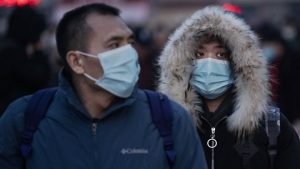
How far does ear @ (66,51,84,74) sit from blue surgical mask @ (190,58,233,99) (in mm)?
940

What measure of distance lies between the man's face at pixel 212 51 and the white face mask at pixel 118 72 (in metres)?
0.87

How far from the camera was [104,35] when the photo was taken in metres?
4.40

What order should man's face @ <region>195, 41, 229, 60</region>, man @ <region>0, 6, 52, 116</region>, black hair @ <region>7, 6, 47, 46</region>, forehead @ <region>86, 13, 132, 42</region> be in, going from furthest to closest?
black hair @ <region>7, 6, 47, 46</region>, man @ <region>0, 6, 52, 116</region>, man's face @ <region>195, 41, 229, 60</region>, forehead @ <region>86, 13, 132, 42</region>

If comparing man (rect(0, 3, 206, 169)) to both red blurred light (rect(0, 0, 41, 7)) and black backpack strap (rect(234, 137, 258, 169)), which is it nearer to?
black backpack strap (rect(234, 137, 258, 169))

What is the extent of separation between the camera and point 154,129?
14.3 feet

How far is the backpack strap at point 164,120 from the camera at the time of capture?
14.1 ft

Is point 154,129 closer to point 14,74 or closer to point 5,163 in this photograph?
point 5,163

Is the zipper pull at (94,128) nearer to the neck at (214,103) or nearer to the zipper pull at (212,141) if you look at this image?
the zipper pull at (212,141)

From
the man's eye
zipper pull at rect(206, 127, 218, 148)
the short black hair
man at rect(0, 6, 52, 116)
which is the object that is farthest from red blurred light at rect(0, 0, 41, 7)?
the short black hair

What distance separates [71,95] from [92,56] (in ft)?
0.65

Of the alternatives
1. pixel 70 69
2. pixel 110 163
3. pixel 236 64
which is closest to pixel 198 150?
pixel 110 163

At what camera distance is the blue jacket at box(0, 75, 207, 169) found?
169 inches

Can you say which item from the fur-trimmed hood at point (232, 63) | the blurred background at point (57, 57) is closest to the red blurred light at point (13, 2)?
the blurred background at point (57, 57)

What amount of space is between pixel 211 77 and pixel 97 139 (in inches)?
43.1
